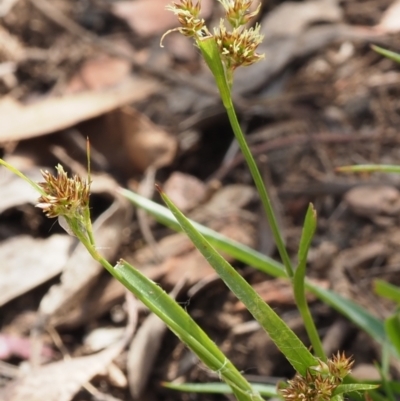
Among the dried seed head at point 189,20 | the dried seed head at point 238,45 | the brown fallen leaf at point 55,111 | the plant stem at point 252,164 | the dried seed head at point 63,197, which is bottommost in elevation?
the brown fallen leaf at point 55,111

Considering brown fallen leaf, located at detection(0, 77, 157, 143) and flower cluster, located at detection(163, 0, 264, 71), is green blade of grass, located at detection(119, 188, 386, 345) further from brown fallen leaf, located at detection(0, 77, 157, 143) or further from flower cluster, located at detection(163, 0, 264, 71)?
brown fallen leaf, located at detection(0, 77, 157, 143)

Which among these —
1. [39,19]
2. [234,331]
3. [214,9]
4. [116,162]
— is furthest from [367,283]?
[39,19]

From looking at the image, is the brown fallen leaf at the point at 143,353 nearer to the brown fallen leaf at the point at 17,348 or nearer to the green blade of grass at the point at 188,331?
the brown fallen leaf at the point at 17,348

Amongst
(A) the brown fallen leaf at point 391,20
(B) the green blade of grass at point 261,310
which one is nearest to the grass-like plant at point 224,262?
(B) the green blade of grass at point 261,310

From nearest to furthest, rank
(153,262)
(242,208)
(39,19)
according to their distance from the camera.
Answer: (153,262) → (242,208) → (39,19)

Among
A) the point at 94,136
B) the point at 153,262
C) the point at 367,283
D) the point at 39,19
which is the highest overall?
the point at 39,19

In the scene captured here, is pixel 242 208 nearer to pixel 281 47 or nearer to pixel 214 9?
pixel 281 47
